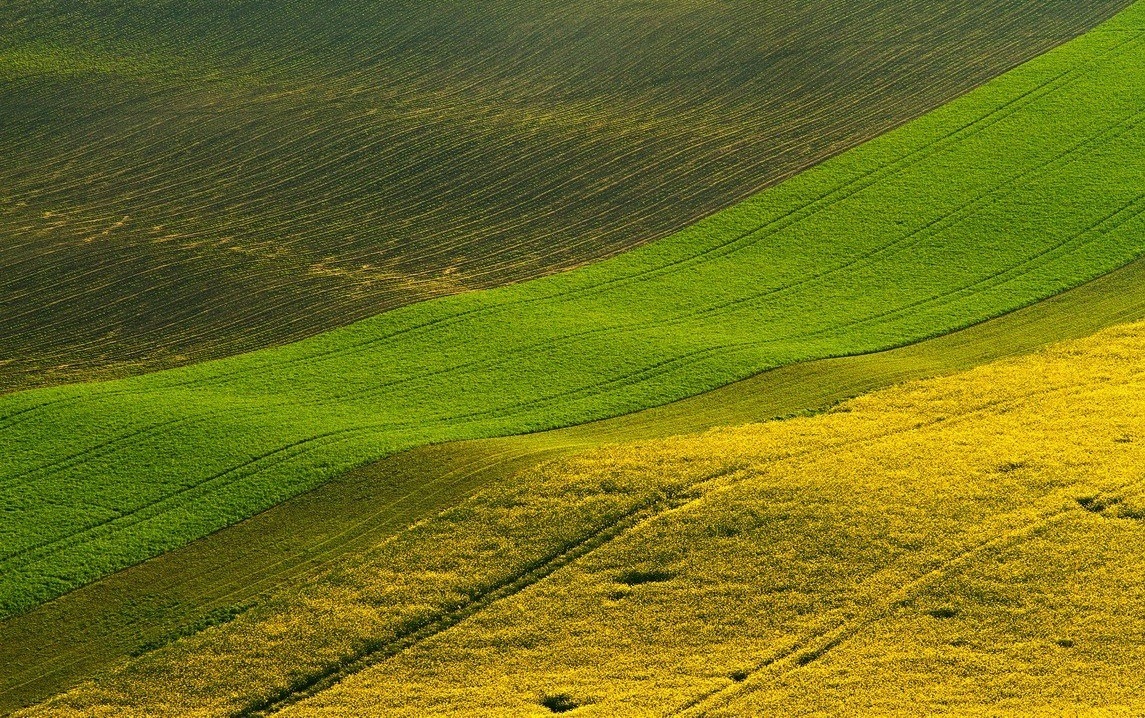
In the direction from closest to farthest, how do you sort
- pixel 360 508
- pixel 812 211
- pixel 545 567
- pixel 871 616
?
pixel 871 616 < pixel 545 567 < pixel 360 508 < pixel 812 211

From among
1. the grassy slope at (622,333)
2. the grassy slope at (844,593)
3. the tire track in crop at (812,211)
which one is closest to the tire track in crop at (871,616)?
the grassy slope at (844,593)

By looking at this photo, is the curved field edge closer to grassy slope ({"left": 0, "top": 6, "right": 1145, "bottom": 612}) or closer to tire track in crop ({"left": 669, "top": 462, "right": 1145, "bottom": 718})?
grassy slope ({"left": 0, "top": 6, "right": 1145, "bottom": 612})

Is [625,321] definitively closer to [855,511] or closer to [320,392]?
[320,392]

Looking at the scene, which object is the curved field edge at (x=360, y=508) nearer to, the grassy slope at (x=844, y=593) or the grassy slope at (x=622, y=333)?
the grassy slope at (x=622, y=333)

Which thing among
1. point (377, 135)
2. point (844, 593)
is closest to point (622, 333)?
point (844, 593)

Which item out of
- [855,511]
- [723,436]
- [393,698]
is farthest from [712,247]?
[393,698]

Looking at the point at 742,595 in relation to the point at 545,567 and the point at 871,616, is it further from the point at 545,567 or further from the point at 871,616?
the point at 545,567
